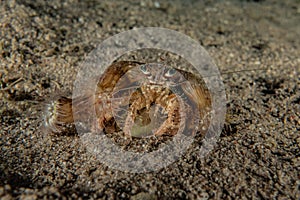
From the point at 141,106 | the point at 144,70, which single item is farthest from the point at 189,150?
the point at 144,70

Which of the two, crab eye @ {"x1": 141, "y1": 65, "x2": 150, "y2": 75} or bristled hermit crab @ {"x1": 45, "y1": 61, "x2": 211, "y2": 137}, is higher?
crab eye @ {"x1": 141, "y1": 65, "x2": 150, "y2": 75}

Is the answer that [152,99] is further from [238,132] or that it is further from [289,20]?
[289,20]

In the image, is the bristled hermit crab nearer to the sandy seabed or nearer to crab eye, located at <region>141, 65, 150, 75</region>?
crab eye, located at <region>141, 65, 150, 75</region>

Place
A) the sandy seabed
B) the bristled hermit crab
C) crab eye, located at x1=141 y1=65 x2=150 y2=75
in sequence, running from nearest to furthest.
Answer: the sandy seabed → the bristled hermit crab → crab eye, located at x1=141 y1=65 x2=150 y2=75

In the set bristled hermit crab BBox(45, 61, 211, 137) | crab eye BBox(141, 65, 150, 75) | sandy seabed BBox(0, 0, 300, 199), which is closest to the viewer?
sandy seabed BBox(0, 0, 300, 199)

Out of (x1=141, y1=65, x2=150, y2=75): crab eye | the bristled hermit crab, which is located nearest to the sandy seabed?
the bristled hermit crab

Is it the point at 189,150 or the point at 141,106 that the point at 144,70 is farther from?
the point at 189,150

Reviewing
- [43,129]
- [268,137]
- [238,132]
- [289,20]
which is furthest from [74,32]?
[289,20]

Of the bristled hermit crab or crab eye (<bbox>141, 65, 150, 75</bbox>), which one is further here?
crab eye (<bbox>141, 65, 150, 75</bbox>)
